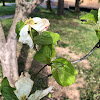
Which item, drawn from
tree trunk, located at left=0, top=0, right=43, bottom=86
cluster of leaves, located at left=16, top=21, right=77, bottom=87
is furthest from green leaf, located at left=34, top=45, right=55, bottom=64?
tree trunk, located at left=0, top=0, right=43, bottom=86

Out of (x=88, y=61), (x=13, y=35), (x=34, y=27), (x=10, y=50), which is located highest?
(x=34, y=27)

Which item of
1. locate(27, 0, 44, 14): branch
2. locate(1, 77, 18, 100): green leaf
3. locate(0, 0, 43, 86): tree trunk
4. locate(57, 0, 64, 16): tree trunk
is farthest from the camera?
locate(57, 0, 64, 16): tree trunk

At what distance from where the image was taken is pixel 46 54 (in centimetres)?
46

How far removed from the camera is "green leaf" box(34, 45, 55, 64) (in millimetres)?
454

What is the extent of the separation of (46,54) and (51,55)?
0.06 ft

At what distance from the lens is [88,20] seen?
48cm

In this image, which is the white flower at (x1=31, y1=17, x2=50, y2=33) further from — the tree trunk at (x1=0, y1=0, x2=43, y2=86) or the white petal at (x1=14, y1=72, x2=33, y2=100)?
the tree trunk at (x1=0, y1=0, x2=43, y2=86)

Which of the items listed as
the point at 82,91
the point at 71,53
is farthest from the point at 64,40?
the point at 82,91

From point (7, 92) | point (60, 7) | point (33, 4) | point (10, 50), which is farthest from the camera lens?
point (60, 7)

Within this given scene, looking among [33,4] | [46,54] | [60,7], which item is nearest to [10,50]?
[33,4]

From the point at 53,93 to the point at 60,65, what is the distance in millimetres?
2083

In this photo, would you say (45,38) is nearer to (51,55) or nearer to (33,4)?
(51,55)

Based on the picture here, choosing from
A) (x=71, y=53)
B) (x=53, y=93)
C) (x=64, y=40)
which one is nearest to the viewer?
(x=53, y=93)

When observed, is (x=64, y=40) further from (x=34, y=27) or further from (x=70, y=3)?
(x=70, y=3)
